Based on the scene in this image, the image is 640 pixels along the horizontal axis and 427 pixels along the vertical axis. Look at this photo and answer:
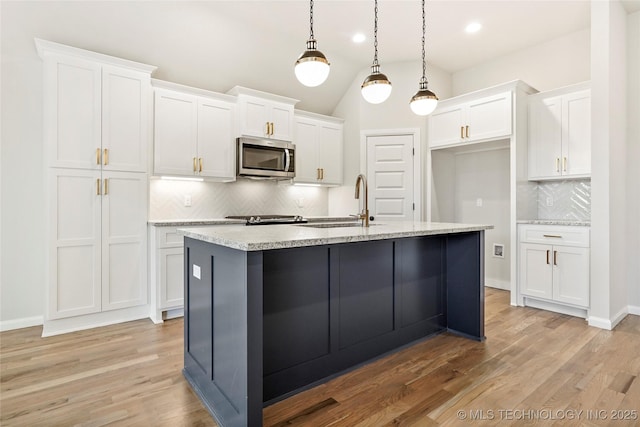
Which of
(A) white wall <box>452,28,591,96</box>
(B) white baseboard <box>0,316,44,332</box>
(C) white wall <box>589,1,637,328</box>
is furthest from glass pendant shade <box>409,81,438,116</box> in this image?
(B) white baseboard <box>0,316,44,332</box>

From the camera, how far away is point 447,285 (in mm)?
3047

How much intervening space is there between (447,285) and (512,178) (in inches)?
68.2

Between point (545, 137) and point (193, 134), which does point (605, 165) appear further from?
point (193, 134)

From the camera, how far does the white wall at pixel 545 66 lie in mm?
3998

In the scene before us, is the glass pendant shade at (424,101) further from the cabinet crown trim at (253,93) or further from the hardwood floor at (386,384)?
the cabinet crown trim at (253,93)

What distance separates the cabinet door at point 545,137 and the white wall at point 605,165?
551 mm

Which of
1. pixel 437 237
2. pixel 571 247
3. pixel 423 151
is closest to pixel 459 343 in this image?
pixel 437 237

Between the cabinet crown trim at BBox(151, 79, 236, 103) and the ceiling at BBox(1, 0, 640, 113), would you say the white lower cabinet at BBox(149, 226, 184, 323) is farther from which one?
the ceiling at BBox(1, 0, 640, 113)

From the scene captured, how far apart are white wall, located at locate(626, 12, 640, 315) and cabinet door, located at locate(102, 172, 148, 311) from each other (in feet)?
16.2

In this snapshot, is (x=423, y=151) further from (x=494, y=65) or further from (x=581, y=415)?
(x=581, y=415)

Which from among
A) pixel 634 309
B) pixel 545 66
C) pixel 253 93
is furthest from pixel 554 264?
pixel 253 93

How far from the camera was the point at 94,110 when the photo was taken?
124 inches

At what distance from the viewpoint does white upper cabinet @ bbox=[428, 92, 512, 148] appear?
401 centimetres

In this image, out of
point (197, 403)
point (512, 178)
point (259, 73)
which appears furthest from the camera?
point (259, 73)
